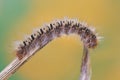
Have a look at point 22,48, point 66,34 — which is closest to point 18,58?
point 22,48

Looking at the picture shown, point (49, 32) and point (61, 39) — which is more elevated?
point (61, 39)

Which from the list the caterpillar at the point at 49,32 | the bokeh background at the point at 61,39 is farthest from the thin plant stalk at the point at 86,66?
the bokeh background at the point at 61,39

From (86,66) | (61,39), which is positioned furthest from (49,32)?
(61,39)

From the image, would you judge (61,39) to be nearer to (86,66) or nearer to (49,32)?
(86,66)

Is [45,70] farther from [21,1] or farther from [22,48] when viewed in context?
[22,48]

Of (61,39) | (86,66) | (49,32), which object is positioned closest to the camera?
(49,32)
